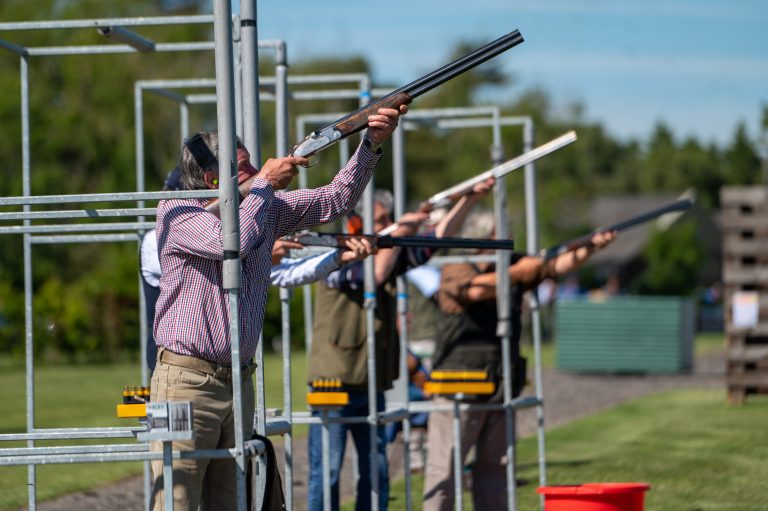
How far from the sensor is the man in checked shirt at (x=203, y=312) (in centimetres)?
470

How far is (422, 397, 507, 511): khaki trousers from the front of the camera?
8.09 m

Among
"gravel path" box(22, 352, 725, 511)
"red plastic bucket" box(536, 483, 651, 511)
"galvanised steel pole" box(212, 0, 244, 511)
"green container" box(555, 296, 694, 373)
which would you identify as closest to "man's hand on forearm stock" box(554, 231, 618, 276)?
"red plastic bucket" box(536, 483, 651, 511)

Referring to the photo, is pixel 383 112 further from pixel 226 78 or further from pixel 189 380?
pixel 189 380

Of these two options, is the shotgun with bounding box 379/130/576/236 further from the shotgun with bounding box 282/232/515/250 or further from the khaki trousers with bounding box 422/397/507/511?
the khaki trousers with bounding box 422/397/507/511

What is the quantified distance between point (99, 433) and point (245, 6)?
2234mm

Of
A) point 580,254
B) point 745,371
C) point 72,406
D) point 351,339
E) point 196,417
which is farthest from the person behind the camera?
point 72,406

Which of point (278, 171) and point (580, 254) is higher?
point (278, 171)

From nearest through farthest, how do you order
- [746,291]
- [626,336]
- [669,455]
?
[669,455]
[746,291]
[626,336]

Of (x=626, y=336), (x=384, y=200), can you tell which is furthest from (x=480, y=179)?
(x=626, y=336)

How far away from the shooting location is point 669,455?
12.7 metres

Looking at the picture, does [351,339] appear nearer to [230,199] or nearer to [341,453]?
[341,453]

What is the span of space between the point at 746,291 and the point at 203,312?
14435mm

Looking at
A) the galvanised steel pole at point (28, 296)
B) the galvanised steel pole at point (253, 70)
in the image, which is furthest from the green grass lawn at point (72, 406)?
the galvanised steel pole at point (253, 70)

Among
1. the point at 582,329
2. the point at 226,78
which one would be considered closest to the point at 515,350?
the point at 226,78
